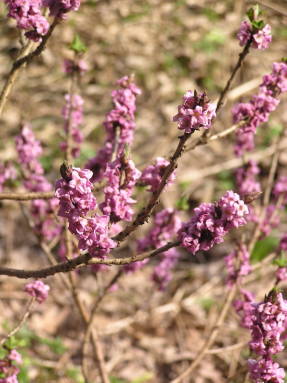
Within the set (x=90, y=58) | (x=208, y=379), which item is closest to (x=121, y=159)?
(x=208, y=379)

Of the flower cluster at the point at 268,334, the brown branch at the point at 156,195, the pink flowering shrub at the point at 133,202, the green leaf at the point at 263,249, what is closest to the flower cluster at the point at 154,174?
the pink flowering shrub at the point at 133,202

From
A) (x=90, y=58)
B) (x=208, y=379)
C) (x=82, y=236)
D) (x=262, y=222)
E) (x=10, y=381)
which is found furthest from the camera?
(x=90, y=58)

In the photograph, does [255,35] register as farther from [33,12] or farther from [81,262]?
[81,262]

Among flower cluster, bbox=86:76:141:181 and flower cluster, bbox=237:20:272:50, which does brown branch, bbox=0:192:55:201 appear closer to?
flower cluster, bbox=86:76:141:181

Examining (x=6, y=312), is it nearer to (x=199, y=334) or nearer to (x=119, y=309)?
(x=119, y=309)

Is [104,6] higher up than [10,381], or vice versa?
[104,6]

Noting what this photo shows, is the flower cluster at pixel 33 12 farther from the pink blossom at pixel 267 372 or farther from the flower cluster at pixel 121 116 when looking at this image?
the pink blossom at pixel 267 372

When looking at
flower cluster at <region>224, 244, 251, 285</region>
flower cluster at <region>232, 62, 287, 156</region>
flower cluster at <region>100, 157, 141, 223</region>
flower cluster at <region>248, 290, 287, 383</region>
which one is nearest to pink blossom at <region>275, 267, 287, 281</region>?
flower cluster at <region>224, 244, 251, 285</region>

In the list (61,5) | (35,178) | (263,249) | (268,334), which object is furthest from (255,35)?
(263,249)
